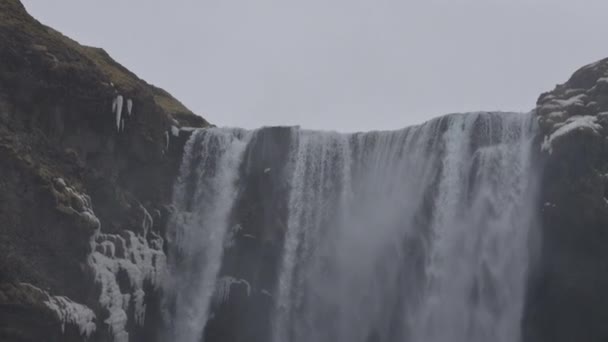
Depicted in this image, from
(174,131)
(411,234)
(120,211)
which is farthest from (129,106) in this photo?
(411,234)

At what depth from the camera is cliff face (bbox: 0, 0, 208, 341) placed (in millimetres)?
37031

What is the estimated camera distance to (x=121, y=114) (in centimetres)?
4394

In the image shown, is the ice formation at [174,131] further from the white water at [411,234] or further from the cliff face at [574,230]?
the cliff face at [574,230]

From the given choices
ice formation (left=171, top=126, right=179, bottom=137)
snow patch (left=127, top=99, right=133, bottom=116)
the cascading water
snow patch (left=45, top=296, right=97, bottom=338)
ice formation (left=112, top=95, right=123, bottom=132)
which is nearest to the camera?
snow patch (left=45, top=296, right=97, bottom=338)

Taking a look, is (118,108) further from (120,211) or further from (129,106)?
(120,211)

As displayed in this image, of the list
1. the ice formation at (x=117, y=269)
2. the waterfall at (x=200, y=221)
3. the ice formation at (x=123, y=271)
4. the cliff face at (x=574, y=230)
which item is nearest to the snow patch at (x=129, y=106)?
the waterfall at (x=200, y=221)

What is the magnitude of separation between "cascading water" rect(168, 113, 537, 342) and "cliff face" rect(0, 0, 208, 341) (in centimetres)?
285

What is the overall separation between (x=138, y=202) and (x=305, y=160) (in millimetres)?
9752

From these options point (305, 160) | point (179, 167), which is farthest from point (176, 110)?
point (305, 160)

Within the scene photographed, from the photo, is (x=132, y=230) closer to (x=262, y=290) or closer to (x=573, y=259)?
(x=262, y=290)

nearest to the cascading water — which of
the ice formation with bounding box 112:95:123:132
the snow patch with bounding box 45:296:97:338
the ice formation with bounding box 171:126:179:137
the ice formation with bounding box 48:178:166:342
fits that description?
the ice formation with bounding box 171:126:179:137

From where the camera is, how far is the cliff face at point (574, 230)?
37031 mm

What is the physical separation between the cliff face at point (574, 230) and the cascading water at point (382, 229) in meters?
1.31

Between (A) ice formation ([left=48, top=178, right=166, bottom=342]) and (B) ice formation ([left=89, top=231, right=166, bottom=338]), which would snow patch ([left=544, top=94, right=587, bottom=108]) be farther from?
(B) ice formation ([left=89, top=231, right=166, bottom=338])
